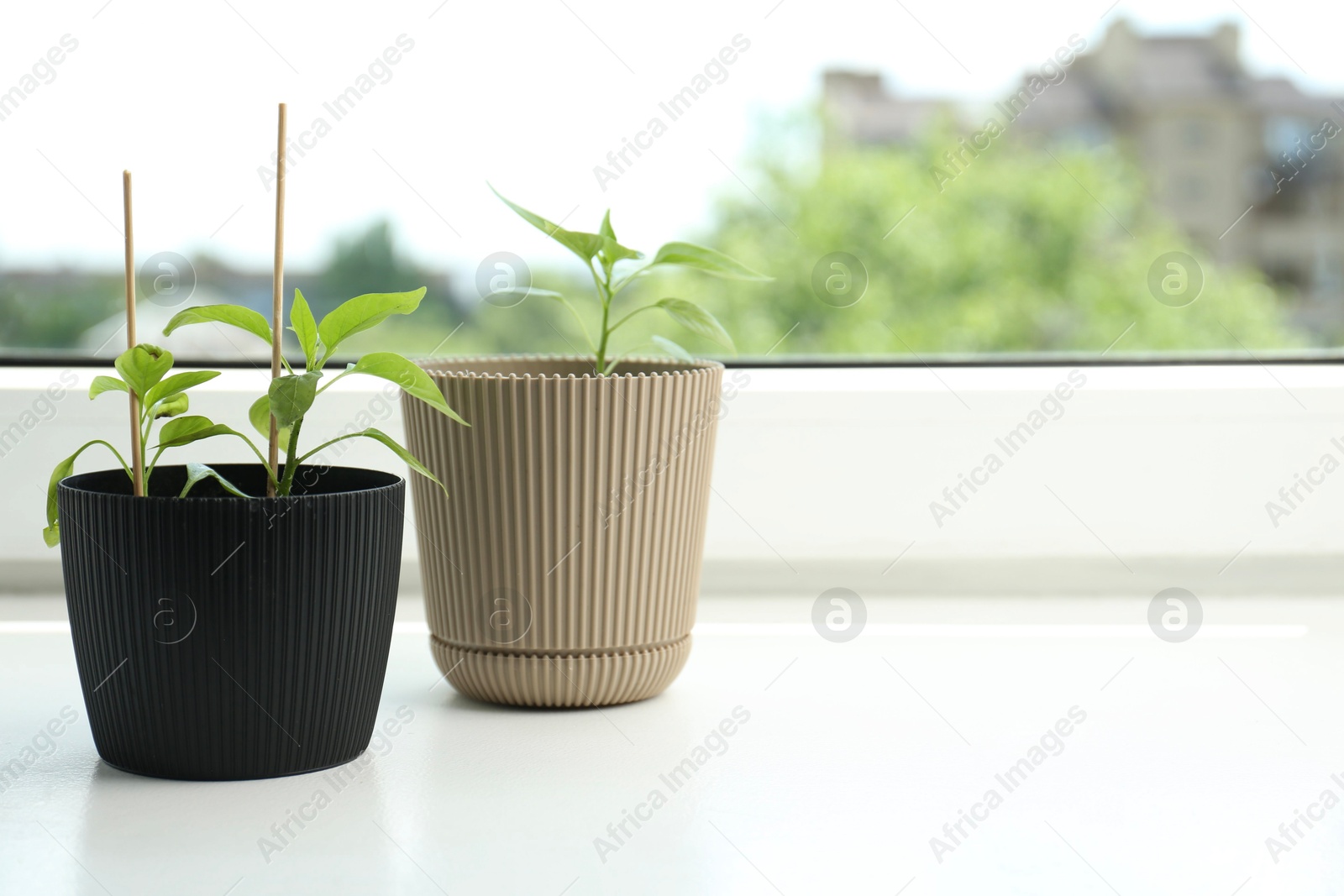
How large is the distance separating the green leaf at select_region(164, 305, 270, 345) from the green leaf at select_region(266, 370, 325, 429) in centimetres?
4

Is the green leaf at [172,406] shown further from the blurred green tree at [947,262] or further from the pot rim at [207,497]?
the blurred green tree at [947,262]

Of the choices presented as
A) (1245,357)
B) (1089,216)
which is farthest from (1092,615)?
(1089,216)

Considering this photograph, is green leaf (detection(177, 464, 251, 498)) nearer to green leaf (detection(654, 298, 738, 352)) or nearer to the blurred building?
green leaf (detection(654, 298, 738, 352))

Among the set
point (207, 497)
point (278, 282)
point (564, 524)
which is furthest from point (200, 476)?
point (564, 524)

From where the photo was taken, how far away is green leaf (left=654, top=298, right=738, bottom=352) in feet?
3.19

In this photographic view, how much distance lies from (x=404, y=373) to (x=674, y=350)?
0.30 metres

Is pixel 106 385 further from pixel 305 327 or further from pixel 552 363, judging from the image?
pixel 552 363

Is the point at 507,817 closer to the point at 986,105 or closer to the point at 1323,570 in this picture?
the point at 1323,570

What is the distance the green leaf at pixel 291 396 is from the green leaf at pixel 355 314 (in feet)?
0.11

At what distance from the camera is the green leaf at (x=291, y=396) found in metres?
0.79

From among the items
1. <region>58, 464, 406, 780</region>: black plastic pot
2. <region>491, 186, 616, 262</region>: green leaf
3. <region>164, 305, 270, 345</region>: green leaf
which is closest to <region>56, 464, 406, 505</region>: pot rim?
<region>58, 464, 406, 780</region>: black plastic pot

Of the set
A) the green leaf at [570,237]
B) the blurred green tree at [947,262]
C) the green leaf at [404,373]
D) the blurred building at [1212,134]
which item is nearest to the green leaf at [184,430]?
the green leaf at [404,373]

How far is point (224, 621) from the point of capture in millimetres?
811

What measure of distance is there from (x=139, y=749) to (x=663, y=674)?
42 cm
